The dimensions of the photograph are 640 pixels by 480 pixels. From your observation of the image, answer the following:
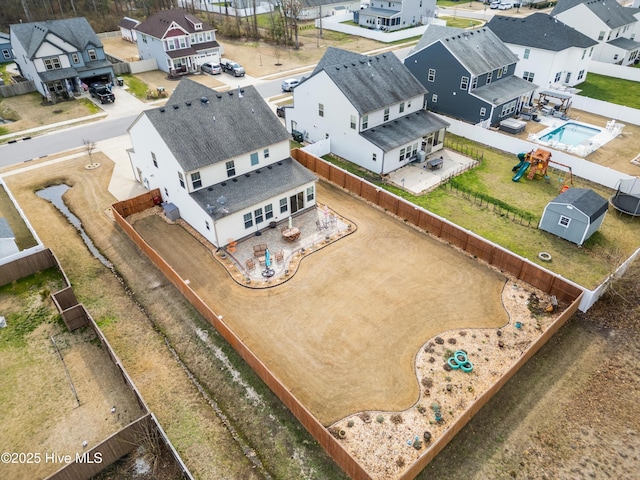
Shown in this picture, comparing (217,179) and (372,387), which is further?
(217,179)

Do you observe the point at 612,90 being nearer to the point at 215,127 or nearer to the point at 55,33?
the point at 215,127

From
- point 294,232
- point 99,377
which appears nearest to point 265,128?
point 294,232

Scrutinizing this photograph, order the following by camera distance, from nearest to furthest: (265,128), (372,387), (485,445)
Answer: (485,445), (372,387), (265,128)

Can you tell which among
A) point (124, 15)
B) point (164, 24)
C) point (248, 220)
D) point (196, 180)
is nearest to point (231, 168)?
point (196, 180)

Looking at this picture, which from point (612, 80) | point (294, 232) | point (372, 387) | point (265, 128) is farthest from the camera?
point (612, 80)

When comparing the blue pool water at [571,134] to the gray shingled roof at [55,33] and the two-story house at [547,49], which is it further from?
the gray shingled roof at [55,33]

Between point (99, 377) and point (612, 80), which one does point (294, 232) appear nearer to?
point (99, 377)

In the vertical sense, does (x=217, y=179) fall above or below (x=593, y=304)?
above

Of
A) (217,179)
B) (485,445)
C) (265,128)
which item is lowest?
(485,445)
